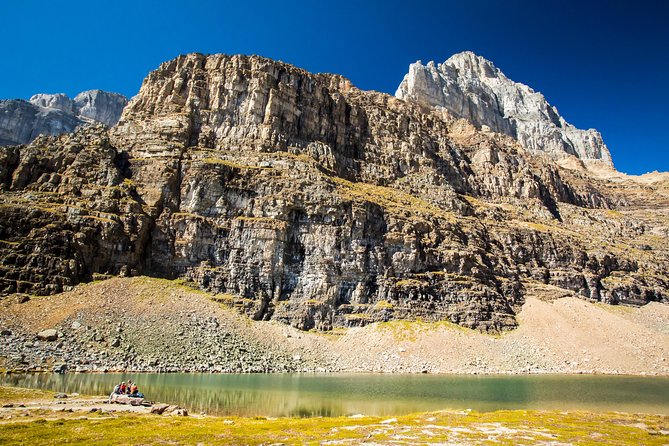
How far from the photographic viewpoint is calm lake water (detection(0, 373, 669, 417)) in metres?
45.8

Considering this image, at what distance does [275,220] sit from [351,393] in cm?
6867

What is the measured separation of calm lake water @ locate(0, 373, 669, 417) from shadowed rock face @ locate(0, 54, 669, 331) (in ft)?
133

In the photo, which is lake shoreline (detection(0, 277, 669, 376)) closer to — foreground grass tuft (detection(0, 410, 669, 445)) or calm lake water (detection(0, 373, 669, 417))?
calm lake water (detection(0, 373, 669, 417))

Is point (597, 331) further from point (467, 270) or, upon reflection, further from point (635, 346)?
point (467, 270)

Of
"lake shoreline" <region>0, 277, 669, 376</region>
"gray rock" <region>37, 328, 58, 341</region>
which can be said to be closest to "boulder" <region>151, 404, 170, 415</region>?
"lake shoreline" <region>0, 277, 669, 376</region>

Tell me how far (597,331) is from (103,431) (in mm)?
123545

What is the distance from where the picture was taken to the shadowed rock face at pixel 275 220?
4225 inches

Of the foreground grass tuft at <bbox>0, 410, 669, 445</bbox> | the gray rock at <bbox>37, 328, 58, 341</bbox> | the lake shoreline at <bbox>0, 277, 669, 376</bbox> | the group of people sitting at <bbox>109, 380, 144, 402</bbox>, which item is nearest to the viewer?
the foreground grass tuft at <bbox>0, 410, 669, 445</bbox>

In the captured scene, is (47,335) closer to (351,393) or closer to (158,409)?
(158,409)

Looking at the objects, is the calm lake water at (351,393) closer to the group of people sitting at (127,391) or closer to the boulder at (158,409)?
the group of people sitting at (127,391)

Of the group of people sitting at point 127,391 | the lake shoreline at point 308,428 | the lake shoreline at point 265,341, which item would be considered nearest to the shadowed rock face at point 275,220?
the lake shoreline at point 265,341

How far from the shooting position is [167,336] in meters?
84.8

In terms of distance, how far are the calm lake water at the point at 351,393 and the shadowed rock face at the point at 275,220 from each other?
40410mm

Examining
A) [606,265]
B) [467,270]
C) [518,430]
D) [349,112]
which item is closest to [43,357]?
[518,430]
